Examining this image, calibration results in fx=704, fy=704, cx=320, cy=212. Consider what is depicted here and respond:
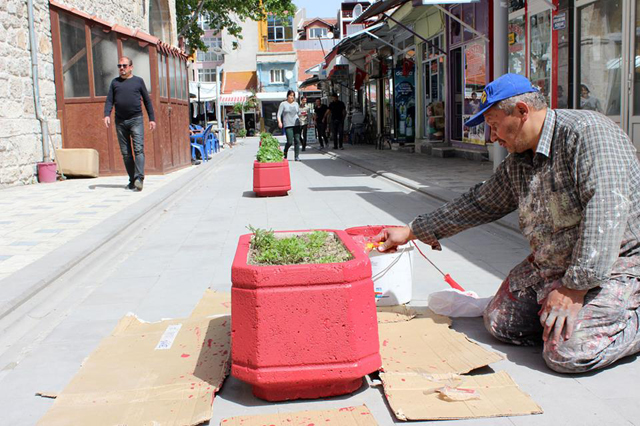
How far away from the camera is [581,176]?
3406 mm

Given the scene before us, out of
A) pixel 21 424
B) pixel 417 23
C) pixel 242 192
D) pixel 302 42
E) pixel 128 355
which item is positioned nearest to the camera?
pixel 21 424

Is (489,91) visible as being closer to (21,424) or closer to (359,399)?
(359,399)

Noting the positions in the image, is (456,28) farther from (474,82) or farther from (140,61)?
(140,61)

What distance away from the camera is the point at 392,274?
4.70 metres

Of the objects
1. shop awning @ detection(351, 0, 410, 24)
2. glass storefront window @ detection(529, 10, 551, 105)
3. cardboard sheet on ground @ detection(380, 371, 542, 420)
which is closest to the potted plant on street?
glass storefront window @ detection(529, 10, 551, 105)

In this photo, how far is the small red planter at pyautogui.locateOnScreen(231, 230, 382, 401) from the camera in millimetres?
3098

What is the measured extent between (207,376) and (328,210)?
6267 millimetres

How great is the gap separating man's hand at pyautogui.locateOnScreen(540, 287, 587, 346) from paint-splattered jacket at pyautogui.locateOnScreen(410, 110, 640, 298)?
64 millimetres

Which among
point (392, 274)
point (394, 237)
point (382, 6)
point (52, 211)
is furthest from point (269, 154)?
point (394, 237)

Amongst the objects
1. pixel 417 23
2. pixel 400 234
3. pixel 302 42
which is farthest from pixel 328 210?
pixel 302 42

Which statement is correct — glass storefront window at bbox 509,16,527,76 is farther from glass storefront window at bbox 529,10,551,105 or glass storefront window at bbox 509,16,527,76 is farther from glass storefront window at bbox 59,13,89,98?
glass storefront window at bbox 59,13,89,98

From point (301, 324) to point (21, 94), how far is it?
11.7 meters

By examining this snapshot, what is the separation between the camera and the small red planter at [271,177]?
11.3m

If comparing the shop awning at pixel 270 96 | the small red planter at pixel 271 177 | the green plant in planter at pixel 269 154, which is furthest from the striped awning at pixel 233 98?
the small red planter at pixel 271 177
